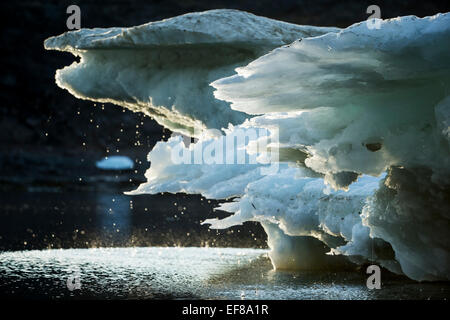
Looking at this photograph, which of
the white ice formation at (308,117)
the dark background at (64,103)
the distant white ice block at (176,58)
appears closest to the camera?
the white ice formation at (308,117)

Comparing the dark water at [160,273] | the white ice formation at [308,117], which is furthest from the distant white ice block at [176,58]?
the dark water at [160,273]

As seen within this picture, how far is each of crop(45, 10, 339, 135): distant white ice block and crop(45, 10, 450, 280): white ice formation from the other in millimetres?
14

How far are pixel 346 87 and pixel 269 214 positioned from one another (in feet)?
5.75

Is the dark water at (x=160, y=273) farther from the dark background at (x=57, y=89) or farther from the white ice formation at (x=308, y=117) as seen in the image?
the dark background at (x=57, y=89)

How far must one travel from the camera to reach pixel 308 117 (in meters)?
4.43

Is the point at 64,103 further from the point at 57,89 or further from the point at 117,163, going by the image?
the point at 117,163

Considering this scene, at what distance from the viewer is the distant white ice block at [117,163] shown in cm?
4159

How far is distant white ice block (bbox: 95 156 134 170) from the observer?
4159 cm

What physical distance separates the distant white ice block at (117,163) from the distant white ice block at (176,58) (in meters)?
34.2

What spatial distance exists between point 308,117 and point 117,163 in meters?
38.0

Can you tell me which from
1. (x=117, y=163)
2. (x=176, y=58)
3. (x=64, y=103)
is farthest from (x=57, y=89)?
(x=176, y=58)

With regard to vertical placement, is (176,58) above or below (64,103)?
below

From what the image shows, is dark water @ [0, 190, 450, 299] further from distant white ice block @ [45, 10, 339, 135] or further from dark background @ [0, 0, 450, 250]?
dark background @ [0, 0, 450, 250]
